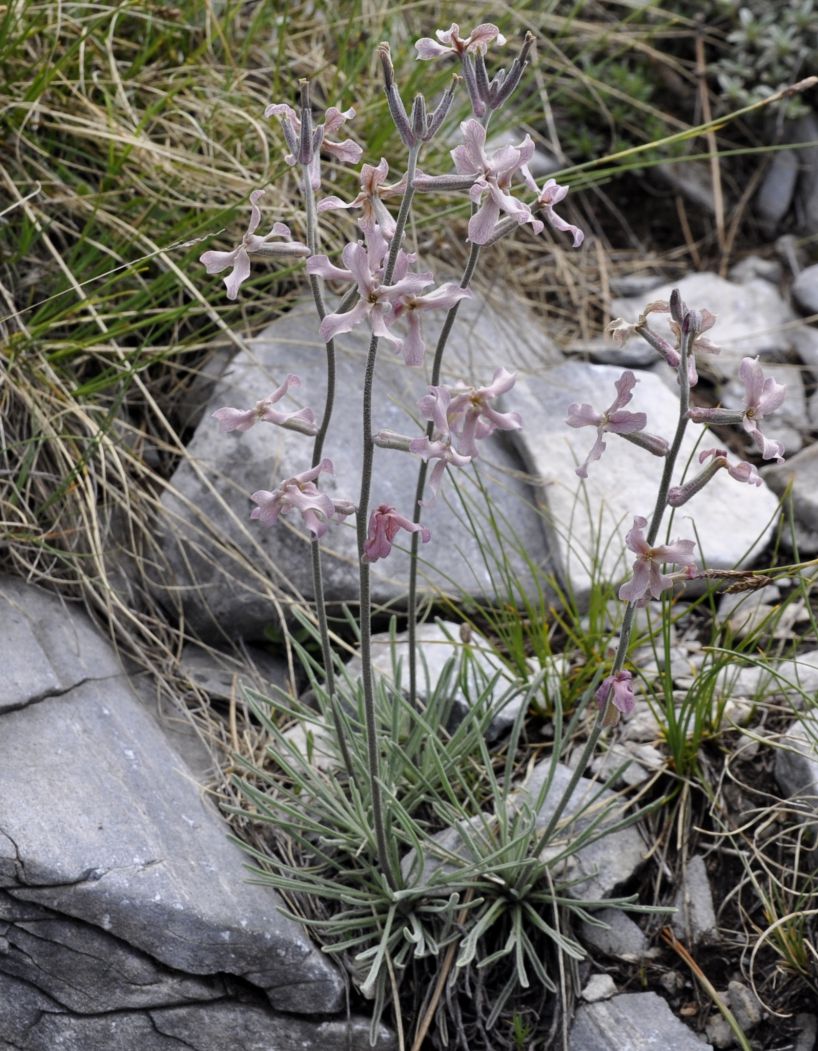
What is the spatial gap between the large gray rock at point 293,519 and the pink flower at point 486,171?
1.10 meters

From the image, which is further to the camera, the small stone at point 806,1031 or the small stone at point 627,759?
the small stone at point 627,759

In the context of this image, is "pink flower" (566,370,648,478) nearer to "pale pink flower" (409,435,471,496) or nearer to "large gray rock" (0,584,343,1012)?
"pale pink flower" (409,435,471,496)

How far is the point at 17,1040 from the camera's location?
193 centimetres

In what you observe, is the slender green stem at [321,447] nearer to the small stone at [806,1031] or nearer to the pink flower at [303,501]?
the pink flower at [303,501]

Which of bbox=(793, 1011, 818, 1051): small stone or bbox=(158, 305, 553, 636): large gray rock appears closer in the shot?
bbox=(793, 1011, 818, 1051): small stone

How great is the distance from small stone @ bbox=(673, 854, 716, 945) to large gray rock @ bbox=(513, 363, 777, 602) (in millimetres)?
685

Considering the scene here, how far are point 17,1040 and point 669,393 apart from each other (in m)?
2.23

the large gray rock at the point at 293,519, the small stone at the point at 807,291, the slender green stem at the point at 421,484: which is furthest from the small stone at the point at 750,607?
the small stone at the point at 807,291

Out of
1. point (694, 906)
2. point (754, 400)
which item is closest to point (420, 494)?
point (754, 400)

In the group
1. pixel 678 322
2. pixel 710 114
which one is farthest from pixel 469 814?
pixel 710 114

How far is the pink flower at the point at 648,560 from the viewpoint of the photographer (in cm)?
147

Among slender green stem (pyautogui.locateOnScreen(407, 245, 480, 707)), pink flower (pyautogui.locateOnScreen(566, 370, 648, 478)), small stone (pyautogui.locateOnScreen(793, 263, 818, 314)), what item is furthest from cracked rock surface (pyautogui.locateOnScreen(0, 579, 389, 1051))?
small stone (pyautogui.locateOnScreen(793, 263, 818, 314))

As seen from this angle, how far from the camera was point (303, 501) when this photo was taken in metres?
1.51

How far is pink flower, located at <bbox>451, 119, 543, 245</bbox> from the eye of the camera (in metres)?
1.43
